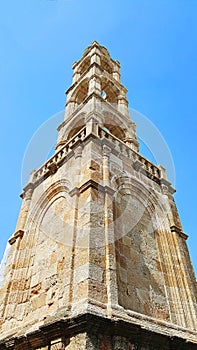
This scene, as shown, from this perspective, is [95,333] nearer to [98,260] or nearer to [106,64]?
[98,260]

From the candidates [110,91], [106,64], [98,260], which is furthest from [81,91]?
[98,260]

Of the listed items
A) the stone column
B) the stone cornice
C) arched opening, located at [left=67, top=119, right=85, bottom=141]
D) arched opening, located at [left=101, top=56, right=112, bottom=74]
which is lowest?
the stone cornice

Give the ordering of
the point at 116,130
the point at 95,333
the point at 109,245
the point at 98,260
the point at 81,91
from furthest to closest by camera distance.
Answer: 1. the point at 81,91
2. the point at 116,130
3. the point at 109,245
4. the point at 98,260
5. the point at 95,333

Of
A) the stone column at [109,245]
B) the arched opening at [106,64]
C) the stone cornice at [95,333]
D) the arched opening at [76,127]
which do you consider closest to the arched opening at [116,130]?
the arched opening at [76,127]

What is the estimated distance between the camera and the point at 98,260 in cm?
602

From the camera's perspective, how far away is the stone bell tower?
521 cm

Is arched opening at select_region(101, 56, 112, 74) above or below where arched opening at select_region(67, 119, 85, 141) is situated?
above

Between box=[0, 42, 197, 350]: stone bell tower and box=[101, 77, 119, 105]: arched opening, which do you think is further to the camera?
box=[101, 77, 119, 105]: arched opening

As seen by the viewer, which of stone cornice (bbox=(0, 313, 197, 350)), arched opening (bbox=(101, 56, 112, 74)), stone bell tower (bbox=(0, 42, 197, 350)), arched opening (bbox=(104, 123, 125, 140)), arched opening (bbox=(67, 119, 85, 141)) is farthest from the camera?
arched opening (bbox=(101, 56, 112, 74))

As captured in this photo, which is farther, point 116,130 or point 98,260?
point 116,130

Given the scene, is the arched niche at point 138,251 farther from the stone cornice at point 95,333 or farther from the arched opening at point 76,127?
the arched opening at point 76,127

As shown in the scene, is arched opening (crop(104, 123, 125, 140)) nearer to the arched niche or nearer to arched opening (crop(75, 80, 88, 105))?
arched opening (crop(75, 80, 88, 105))

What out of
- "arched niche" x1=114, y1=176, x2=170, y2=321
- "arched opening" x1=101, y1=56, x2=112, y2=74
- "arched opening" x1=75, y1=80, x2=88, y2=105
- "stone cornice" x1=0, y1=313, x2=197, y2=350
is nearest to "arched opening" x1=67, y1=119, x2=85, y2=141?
"arched opening" x1=75, y1=80, x2=88, y2=105

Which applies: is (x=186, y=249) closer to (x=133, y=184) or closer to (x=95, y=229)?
(x=133, y=184)
